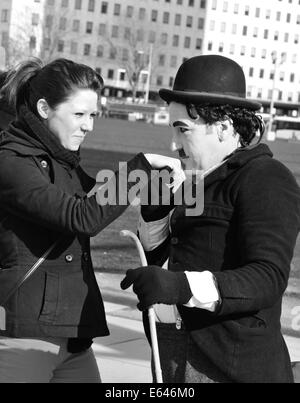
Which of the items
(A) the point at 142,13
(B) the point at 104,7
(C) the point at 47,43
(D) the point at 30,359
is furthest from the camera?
(A) the point at 142,13

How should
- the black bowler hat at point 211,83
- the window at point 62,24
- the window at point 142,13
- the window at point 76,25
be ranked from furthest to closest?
the window at point 142,13 → the window at point 76,25 → the window at point 62,24 → the black bowler hat at point 211,83

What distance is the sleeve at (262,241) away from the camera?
220 centimetres

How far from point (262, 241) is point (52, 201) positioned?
760mm

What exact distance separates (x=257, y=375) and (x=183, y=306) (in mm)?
277

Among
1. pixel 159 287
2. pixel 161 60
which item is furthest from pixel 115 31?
pixel 159 287

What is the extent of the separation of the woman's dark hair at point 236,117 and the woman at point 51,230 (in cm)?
25

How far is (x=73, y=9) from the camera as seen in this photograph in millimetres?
108688

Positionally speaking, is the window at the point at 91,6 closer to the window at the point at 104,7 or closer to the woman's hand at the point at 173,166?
the window at the point at 104,7

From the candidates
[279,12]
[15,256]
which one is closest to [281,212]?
[15,256]

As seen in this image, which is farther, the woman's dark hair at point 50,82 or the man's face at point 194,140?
the woman's dark hair at point 50,82

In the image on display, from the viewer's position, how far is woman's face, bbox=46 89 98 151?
284 centimetres

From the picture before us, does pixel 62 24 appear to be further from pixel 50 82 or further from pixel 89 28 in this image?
pixel 50 82

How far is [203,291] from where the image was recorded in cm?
221

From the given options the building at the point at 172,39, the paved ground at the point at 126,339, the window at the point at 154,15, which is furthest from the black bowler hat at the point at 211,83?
the window at the point at 154,15
